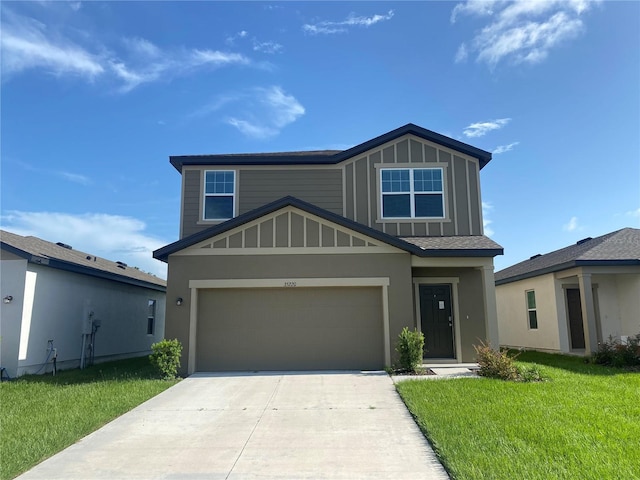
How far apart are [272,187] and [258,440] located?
8.85m

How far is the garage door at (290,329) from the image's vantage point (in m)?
11.0

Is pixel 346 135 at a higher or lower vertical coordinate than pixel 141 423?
higher

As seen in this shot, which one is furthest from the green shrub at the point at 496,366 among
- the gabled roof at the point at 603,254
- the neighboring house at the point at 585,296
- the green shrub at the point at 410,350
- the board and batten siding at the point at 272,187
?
the board and batten siding at the point at 272,187

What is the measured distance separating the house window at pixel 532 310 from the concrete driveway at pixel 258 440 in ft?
31.6

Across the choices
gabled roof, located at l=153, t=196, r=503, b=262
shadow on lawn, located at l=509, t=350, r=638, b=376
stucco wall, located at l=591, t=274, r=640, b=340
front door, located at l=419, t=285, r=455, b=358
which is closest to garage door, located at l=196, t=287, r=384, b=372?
gabled roof, located at l=153, t=196, r=503, b=262

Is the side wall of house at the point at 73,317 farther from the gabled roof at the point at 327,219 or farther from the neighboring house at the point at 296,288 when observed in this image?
the neighboring house at the point at 296,288

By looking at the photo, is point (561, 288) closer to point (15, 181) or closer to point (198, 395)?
point (198, 395)

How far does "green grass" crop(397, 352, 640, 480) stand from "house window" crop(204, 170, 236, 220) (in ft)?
24.2

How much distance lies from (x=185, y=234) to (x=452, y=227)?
25.5 ft

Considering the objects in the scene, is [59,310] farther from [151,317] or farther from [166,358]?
[151,317]

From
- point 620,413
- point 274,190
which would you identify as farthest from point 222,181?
point 620,413

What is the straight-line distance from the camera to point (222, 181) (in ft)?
44.7

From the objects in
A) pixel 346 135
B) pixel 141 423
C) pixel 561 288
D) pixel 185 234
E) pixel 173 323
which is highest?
pixel 346 135

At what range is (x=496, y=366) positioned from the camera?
9.30 m
